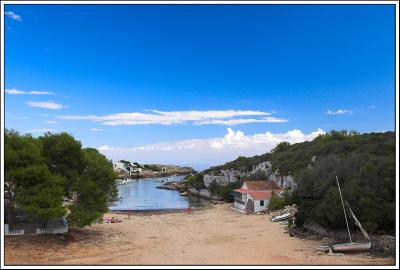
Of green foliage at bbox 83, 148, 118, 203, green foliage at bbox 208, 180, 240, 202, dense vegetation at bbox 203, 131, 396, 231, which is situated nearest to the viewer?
dense vegetation at bbox 203, 131, 396, 231

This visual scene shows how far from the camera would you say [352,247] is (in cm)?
2317

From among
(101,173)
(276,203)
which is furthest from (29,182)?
(276,203)

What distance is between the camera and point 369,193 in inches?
957

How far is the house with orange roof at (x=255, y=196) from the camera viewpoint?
47.0 meters

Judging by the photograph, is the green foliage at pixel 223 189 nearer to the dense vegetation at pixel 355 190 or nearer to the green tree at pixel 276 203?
the green tree at pixel 276 203

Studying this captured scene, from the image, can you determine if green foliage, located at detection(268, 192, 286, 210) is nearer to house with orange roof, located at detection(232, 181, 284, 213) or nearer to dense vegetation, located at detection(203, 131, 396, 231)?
house with orange roof, located at detection(232, 181, 284, 213)

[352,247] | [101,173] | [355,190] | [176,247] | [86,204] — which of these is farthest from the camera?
[101,173]

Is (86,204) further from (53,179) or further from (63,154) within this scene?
(63,154)

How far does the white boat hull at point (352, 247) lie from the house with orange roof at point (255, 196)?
23.5 metres

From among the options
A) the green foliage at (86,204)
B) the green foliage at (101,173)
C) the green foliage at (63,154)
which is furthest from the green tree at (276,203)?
the green foliage at (63,154)

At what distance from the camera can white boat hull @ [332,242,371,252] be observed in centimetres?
2303

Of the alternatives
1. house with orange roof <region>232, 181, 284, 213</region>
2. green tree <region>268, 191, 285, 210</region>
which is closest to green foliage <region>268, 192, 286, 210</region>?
green tree <region>268, 191, 285, 210</region>

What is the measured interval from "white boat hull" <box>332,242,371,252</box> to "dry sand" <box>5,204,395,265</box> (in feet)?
2.64

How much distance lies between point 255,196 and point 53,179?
2643 cm
